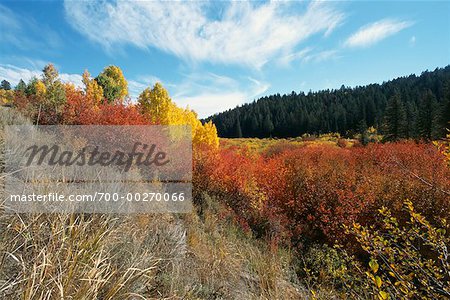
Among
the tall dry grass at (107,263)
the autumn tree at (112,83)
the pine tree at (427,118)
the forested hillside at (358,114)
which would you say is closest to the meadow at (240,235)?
the tall dry grass at (107,263)

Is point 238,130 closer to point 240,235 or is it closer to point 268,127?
point 268,127

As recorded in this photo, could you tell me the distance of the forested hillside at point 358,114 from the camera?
121 feet

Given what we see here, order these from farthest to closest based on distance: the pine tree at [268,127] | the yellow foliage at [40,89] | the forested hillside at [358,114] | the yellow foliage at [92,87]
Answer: the pine tree at [268,127]
the forested hillside at [358,114]
the yellow foliage at [92,87]
the yellow foliage at [40,89]

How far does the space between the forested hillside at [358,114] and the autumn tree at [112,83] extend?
39.5m

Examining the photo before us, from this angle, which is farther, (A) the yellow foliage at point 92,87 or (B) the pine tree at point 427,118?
(B) the pine tree at point 427,118

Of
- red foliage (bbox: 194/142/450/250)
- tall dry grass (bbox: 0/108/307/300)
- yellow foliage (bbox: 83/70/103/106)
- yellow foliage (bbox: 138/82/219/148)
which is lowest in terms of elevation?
red foliage (bbox: 194/142/450/250)

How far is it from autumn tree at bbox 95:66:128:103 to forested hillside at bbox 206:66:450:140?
39529mm

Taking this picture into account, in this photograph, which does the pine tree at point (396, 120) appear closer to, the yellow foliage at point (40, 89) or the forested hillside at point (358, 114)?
the forested hillside at point (358, 114)

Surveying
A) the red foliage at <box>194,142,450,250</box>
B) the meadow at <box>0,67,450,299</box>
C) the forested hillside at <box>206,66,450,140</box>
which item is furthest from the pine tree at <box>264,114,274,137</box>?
the red foliage at <box>194,142,450,250</box>

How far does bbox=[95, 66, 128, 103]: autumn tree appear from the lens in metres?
24.8

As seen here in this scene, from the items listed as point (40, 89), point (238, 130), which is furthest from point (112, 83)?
point (238, 130)

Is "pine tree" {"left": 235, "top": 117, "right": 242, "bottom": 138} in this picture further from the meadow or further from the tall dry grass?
the tall dry grass

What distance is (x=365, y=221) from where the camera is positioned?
10.7 meters

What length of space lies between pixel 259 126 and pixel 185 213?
8423 cm
